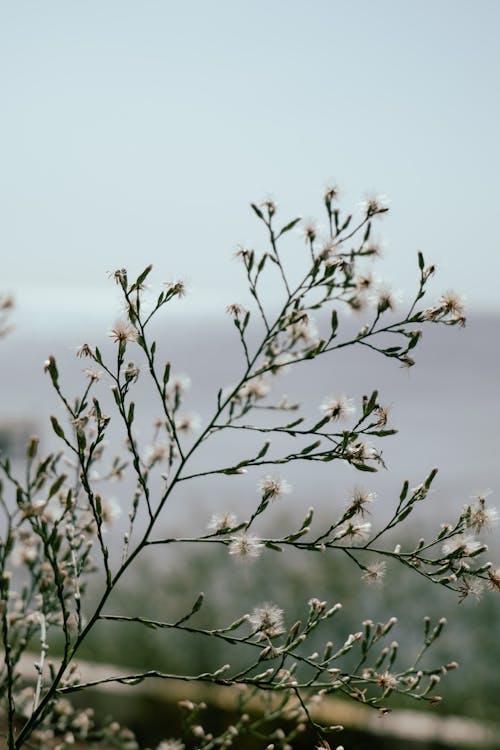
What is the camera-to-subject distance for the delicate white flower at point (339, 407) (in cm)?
166

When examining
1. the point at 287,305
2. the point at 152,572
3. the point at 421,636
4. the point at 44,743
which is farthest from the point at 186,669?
the point at 287,305

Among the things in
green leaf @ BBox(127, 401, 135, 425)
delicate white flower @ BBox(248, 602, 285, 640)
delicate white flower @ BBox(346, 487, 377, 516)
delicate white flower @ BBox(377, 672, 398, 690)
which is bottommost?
delicate white flower @ BBox(377, 672, 398, 690)

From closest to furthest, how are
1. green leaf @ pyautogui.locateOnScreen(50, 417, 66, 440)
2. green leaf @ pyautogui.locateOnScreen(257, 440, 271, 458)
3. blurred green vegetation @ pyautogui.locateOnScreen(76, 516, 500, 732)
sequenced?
green leaf @ pyautogui.locateOnScreen(50, 417, 66, 440) < green leaf @ pyautogui.locateOnScreen(257, 440, 271, 458) < blurred green vegetation @ pyautogui.locateOnScreen(76, 516, 500, 732)

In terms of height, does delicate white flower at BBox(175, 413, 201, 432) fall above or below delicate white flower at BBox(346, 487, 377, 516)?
above

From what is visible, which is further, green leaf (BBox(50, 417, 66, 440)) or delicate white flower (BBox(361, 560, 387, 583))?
delicate white flower (BBox(361, 560, 387, 583))

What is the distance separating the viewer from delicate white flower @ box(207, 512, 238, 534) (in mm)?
1612

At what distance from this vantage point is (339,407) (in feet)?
5.47

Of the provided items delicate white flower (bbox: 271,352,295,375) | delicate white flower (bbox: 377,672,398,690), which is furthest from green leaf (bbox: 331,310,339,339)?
delicate white flower (bbox: 377,672,398,690)

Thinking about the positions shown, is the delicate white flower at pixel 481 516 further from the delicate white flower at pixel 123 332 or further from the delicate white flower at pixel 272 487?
the delicate white flower at pixel 123 332

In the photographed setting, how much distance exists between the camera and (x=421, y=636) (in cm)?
554

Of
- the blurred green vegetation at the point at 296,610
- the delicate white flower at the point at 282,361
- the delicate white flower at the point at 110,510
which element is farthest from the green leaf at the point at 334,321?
the blurred green vegetation at the point at 296,610

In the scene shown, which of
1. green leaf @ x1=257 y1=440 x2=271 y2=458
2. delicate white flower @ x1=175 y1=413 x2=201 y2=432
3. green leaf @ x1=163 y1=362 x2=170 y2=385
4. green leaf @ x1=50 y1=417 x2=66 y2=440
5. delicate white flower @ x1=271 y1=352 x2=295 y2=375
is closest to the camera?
green leaf @ x1=50 y1=417 x2=66 y2=440

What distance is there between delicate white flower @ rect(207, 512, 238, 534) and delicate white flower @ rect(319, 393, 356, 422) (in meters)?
0.27

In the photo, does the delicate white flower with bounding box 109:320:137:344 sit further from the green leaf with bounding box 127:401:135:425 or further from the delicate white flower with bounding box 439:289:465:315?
the delicate white flower with bounding box 439:289:465:315
